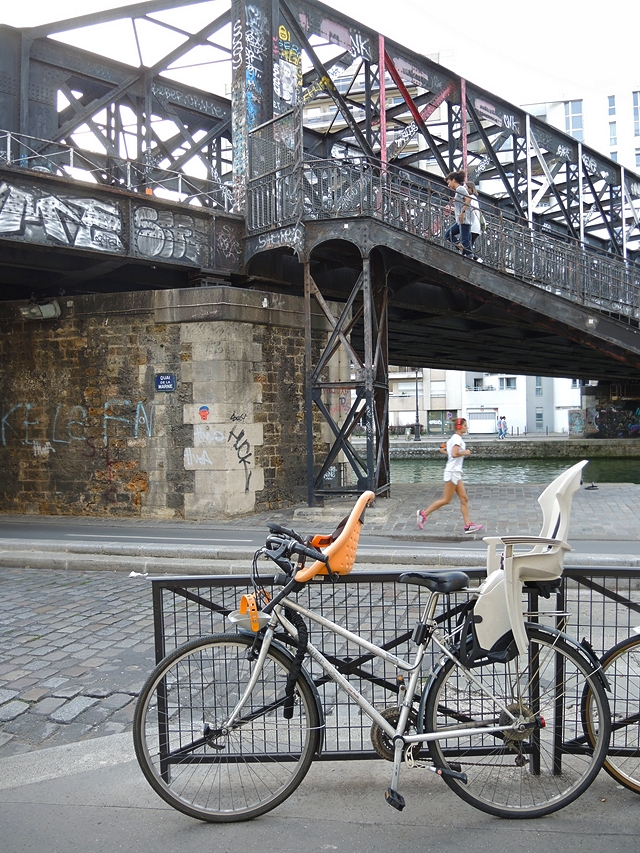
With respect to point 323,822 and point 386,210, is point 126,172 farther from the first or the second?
point 323,822

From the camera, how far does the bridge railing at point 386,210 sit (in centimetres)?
1227

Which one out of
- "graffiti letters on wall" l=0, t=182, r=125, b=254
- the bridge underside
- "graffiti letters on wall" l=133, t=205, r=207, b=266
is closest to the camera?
"graffiti letters on wall" l=0, t=182, r=125, b=254

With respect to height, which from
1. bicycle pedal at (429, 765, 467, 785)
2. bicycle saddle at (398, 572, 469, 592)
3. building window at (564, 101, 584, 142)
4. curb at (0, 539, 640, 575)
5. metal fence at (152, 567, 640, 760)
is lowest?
curb at (0, 539, 640, 575)

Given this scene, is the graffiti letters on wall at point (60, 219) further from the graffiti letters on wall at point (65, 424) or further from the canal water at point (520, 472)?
the canal water at point (520, 472)

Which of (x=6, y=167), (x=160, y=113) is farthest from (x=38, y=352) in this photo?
(x=160, y=113)

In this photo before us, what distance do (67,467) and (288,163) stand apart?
6819mm

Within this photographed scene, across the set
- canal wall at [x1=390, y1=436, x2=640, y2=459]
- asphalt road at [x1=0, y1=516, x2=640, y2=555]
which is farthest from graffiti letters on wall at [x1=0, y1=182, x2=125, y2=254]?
canal wall at [x1=390, y1=436, x2=640, y2=459]

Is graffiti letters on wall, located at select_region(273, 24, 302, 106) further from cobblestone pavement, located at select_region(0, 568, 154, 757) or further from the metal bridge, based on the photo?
cobblestone pavement, located at select_region(0, 568, 154, 757)

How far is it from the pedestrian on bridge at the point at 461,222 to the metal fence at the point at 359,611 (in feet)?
34.6

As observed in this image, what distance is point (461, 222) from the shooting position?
13.2m

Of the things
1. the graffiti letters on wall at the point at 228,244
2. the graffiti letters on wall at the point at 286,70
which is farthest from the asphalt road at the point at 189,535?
the graffiti letters on wall at the point at 286,70

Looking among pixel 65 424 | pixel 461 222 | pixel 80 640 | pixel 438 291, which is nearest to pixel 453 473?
pixel 461 222

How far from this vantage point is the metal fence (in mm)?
3020

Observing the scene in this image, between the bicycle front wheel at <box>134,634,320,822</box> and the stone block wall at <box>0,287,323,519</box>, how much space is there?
30.8 feet
